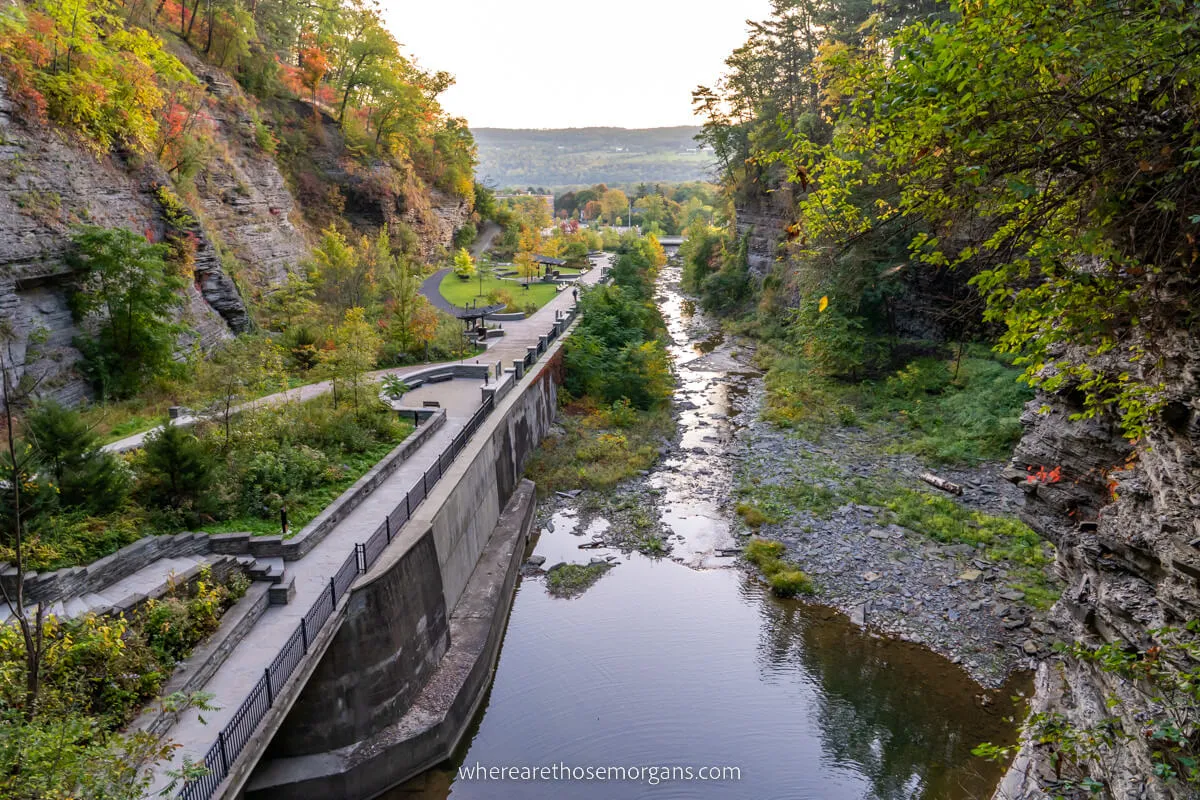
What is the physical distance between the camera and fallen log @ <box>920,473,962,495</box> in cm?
2035

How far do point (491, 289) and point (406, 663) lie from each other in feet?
114

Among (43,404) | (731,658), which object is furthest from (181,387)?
(731,658)

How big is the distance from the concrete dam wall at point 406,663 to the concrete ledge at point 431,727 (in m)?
0.02

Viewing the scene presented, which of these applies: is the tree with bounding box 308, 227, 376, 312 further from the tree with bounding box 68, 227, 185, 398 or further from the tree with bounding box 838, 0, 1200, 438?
the tree with bounding box 838, 0, 1200, 438

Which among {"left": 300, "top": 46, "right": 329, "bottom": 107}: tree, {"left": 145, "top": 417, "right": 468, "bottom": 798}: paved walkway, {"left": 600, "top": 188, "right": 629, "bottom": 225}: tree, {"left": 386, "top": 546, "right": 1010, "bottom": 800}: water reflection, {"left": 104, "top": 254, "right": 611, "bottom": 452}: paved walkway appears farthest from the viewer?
{"left": 600, "top": 188, "right": 629, "bottom": 225}: tree

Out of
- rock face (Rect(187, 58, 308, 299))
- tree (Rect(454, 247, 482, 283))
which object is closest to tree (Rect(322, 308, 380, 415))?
rock face (Rect(187, 58, 308, 299))

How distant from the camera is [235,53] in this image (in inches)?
1294

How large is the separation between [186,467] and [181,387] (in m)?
→ 6.67

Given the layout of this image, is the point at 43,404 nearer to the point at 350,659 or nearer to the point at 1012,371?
the point at 350,659

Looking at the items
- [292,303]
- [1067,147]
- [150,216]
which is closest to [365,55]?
[292,303]

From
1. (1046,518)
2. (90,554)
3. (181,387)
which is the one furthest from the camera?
(181,387)

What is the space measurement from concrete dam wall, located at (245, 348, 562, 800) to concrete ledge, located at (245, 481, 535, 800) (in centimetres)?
2

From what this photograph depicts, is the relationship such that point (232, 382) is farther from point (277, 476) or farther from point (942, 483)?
point (942, 483)

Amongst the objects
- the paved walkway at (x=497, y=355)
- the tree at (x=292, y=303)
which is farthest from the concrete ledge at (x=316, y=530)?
the tree at (x=292, y=303)
